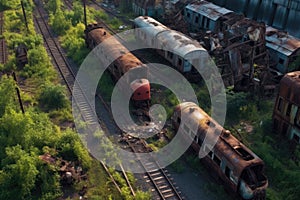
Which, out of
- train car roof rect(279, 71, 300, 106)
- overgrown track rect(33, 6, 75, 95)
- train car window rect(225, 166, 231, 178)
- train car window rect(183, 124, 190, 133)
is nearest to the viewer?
train car window rect(225, 166, 231, 178)

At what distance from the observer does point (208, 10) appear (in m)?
37.4

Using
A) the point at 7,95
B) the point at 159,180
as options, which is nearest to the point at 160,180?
the point at 159,180

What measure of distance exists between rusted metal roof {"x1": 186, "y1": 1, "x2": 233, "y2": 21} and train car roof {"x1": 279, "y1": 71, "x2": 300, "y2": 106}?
1746 cm

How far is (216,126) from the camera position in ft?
60.7

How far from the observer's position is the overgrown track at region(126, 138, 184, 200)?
56.3 ft

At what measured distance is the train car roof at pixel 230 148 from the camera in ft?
51.5

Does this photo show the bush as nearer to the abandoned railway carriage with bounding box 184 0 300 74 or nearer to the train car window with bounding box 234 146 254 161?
the train car window with bounding box 234 146 254 161

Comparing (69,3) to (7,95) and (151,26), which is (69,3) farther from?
(7,95)

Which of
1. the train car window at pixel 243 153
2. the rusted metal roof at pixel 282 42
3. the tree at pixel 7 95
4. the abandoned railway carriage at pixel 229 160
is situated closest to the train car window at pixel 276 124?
the abandoned railway carriage at pixel 229 160

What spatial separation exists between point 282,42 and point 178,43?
391 inches

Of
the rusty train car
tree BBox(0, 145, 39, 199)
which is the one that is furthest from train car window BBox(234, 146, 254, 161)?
tree BBox(0, 145, 39, 199)

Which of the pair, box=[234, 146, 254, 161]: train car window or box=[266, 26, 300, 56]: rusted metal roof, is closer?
box=[234, 146, 254, 161]: train car window

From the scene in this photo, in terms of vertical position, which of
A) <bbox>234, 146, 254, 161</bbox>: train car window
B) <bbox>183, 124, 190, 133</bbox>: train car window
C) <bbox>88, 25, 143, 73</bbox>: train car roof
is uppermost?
<bbox>88, 25, 143, 73</bbox>: train car roof

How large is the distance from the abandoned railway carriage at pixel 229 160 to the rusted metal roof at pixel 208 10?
773 inches
